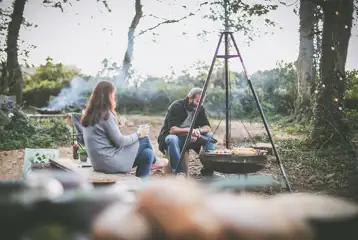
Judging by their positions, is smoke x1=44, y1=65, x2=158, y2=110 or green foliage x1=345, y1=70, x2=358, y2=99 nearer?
green foliage x1=345, y1=70, x2=358, y2=99

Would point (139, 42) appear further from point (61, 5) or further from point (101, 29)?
point (61, 5)

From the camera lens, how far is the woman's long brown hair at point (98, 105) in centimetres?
423

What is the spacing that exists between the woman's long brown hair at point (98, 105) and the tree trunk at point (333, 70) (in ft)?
14.8

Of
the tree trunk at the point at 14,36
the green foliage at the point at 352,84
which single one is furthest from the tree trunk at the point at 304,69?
the tree trunk at the point at 14,36

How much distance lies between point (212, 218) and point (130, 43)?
1389 centimetres

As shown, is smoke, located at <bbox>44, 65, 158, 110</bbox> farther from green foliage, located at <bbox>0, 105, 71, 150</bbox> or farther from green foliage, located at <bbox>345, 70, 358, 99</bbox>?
green foliage, located at <bbox>345, 70, 358, 99</bbox>

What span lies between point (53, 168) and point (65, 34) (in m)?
6.74

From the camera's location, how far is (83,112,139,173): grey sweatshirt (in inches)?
167

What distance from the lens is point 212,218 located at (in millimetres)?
717

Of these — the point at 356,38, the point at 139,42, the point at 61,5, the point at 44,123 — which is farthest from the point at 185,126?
the point at 139,42

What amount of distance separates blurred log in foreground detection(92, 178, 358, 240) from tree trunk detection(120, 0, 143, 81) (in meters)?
13.6

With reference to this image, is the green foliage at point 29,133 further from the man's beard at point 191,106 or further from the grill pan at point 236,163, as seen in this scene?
the grill pan at point 236,163

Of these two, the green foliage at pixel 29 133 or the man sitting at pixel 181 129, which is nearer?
the man sitting at pixel 181 129

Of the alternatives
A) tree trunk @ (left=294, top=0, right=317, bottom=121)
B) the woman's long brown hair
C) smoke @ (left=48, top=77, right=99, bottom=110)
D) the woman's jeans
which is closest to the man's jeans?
the woman's jeans
